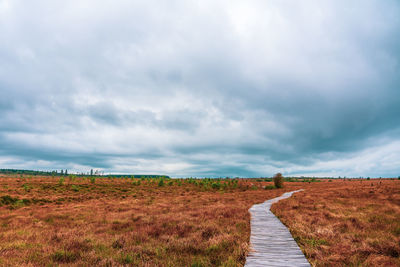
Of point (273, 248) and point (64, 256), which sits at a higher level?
point (273, 248)

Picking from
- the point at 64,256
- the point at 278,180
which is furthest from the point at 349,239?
the point at 278,180

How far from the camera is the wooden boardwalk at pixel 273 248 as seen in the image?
7.20 metres

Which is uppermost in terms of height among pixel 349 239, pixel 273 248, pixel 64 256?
pixel 349 239

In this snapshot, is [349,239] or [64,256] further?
[349,239]

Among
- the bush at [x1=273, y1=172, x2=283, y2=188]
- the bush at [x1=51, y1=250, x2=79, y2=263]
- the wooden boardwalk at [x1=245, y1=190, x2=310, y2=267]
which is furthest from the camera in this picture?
the bush at [x1=273, y1=172, x2=283, y2=188]

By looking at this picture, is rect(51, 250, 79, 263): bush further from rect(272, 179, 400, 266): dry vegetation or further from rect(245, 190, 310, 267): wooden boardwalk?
rect(272, 179, 400, 266): dry vegetation

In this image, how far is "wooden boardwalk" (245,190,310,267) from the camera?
23.6 feet

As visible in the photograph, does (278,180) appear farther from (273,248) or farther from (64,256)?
(64,256)

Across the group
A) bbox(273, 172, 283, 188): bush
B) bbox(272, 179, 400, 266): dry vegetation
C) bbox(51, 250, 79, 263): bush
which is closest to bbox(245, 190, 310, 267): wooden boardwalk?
bbox(272, 179, 400, 266): dry vegetation

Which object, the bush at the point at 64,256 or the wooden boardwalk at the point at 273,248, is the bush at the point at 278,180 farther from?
the bush at the point at 64,256

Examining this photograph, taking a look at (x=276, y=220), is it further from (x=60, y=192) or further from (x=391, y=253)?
A: (x=60, y=192)

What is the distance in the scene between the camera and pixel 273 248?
8578 mm

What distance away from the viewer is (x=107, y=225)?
13922 millimetres

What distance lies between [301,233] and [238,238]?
10.8 feet
